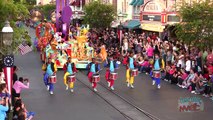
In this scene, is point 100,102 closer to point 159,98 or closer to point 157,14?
point 159,98

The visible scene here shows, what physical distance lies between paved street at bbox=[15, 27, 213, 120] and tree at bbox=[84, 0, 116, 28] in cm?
1702

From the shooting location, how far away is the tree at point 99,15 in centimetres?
3941

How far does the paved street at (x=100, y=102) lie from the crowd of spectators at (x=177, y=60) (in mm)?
492

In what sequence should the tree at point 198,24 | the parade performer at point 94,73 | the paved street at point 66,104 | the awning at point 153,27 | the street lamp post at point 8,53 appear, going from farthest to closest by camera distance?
the awning at point 153,27
the tree at point 198,24
the parade performer at point 94,73
the paved street at point 66,104
the street lamp post at point 8,53

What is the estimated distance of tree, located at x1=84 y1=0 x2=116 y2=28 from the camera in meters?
39.4

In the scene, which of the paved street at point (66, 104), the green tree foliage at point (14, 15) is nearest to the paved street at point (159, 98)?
the paved street at point (66, 104)

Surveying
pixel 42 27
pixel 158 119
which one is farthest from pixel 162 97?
pixel 42 27

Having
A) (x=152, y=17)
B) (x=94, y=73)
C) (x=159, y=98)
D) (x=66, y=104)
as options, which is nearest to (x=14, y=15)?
(x=66, y=104)

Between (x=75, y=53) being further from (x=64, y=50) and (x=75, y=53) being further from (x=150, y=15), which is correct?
(x=150, y=15)

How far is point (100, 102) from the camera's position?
17266 millimetres

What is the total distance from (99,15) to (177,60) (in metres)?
17.6

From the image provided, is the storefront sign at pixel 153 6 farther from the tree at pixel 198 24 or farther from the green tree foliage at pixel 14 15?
the green tree foliage at pixel 14 15

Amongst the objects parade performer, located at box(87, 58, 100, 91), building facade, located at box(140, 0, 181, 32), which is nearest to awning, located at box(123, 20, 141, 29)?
building facade, located at box(140, 0, 181, 32)

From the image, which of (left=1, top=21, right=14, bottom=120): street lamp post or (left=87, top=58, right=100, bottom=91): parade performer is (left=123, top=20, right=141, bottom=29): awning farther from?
(left=1, top=21, right=14, bottom=120): street lamp post
